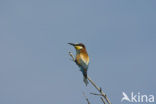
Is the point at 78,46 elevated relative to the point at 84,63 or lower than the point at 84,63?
elevated

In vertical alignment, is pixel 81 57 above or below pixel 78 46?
below

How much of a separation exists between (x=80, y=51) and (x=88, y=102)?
7.47 feet

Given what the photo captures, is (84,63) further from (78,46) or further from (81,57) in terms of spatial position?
(78,46)

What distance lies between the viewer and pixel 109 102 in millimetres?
2066

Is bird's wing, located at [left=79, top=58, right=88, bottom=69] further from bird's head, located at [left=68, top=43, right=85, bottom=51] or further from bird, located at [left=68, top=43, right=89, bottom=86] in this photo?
bird's head, located at [left=68, top=43, right=85, bottom=51]

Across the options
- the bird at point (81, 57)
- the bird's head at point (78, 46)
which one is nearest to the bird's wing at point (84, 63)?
the bird at point (81, 57)

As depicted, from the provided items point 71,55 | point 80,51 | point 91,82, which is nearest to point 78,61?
point 80,51

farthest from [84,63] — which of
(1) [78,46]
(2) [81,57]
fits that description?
(1) [78,46]

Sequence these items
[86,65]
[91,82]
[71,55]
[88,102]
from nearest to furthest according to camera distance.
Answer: [88,102], [91,82], [71,55], [86,65]

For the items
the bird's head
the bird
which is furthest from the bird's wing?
the bird's head

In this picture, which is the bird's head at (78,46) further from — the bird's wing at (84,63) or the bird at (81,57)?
the bird's wing at (84,63)

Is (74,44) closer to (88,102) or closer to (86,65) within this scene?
(86,65)

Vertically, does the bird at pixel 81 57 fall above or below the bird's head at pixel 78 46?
below

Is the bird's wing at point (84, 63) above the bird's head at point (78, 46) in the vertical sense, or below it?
below
